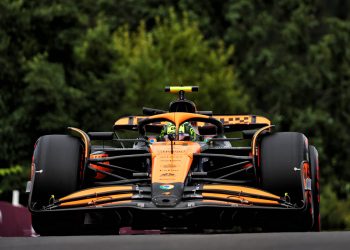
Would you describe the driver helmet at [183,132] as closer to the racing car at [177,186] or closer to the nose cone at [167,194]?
the racing car at [177,186]

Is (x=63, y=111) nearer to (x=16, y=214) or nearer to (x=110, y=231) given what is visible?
(x=16, y=214)

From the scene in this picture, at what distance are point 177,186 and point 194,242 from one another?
3.96 m

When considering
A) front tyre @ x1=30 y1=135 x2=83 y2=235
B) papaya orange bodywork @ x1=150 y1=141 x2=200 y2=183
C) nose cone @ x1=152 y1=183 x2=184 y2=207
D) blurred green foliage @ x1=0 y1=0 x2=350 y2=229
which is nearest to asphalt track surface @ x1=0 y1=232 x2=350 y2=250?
nose cone @ x1=152 y1=183 x2=184 y2=207

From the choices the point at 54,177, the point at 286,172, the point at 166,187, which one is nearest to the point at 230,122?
the point at 286,172

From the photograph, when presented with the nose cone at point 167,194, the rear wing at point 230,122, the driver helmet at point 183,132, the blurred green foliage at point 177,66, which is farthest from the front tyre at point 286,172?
the blurred green foliage at point 177,66

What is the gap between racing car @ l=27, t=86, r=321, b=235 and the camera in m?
12.0

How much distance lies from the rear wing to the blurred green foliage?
22713 millimetres

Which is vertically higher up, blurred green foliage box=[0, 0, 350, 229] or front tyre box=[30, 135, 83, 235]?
blurred green foliage box=[0, 0, 350, 229]

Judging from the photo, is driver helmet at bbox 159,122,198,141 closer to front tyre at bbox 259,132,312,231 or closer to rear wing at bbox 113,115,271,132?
rear wing at bbox 113,115,271,132

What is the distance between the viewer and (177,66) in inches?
2133

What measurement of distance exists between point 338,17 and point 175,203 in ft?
181

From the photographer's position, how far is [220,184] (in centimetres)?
1241

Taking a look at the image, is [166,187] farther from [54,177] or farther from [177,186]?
[54,177]

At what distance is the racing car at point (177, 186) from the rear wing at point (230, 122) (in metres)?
1.66
